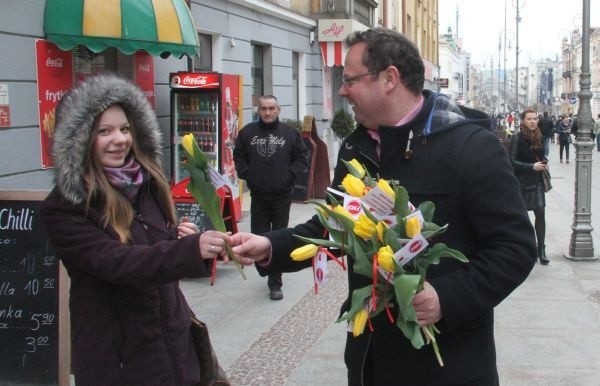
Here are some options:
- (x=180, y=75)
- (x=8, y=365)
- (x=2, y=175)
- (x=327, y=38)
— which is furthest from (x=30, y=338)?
(x=327, y=38)

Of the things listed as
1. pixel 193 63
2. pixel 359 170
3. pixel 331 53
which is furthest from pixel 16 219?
pixel 331 53

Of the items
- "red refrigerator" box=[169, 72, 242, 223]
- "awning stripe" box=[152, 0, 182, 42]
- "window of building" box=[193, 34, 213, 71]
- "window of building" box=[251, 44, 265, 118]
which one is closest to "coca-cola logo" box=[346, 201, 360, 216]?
"awning stripe" box=[152, 0, 182, 42]

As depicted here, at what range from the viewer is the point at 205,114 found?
1041 centimetres

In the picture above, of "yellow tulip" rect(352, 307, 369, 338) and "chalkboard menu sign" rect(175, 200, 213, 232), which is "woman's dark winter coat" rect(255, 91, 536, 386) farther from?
"chalkboard menu sign" rect(175, 200, 213, 232)

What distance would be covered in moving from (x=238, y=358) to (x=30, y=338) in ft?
5.14

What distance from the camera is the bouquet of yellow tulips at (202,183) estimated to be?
8.02ft

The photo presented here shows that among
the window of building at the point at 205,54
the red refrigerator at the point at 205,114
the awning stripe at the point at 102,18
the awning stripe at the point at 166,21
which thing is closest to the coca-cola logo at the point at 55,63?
the awning stripe at the point at 102,18

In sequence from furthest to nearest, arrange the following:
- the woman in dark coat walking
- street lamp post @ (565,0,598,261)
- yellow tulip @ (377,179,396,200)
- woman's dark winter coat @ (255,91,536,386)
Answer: street lamp post @ (565,0,598,261)
the woman in dark coat walking
woman's dark winter coat @ (255,91,536,386)
yellow tulip @ (377,179,396,200)

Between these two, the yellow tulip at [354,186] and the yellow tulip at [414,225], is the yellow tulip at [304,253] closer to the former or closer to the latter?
the yellow tulip at [354,186]

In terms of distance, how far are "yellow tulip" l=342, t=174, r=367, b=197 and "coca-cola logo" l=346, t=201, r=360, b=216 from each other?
26 mm

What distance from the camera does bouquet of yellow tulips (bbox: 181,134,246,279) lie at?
245 cm

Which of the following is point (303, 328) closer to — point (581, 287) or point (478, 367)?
point (581, 287)

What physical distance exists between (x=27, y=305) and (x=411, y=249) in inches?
122

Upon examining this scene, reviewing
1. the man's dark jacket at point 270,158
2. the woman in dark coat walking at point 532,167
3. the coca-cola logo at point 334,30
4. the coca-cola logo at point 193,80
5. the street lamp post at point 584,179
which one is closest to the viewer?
the man's dark jacket at point 270,158
